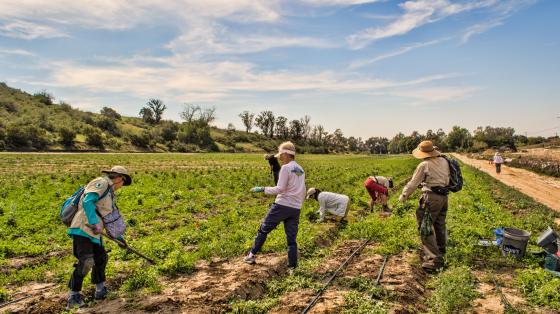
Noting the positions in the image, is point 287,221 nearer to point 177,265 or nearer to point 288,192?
point 288,192

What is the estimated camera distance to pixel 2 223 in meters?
10.8

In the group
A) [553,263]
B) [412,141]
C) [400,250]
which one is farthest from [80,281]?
[412,141]

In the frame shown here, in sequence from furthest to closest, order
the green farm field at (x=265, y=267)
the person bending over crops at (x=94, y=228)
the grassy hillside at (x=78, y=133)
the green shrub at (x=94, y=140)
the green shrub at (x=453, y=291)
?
the green shrub at (x=94, y=140) → the grassy hillside at (x=78, y=133) → the green farm field at (x=265, y=267) → the green shrub at (x=453, y=291) → the person bending over crops at (x=94, y=228)

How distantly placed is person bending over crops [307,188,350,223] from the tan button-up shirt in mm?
4107

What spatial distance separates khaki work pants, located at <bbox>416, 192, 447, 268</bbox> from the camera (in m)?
7.66

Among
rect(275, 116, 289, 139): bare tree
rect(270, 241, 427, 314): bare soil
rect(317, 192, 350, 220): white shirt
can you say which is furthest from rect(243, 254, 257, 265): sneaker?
rect(275, 116, 289, 139): bare tree

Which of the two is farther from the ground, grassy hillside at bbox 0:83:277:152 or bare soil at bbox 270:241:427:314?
grassy hillside at bbox 0:83:277:152

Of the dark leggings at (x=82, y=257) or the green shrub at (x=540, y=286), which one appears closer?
the dark leggings at (x=82, y=257)

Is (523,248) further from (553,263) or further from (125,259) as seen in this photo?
(125,259)

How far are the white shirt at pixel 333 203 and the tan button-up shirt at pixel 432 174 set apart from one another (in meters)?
4.11

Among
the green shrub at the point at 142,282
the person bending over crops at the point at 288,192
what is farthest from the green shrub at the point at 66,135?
the person bending over crops at the point at 288,192

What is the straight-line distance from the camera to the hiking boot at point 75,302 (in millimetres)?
5902

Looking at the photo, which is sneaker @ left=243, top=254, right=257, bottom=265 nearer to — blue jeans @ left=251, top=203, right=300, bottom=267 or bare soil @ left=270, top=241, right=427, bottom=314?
blue jeans @ left=251, top=203, right=300, bottom=267

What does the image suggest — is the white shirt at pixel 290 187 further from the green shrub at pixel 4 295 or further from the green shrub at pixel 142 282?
the green shrub at pixel 4 295
